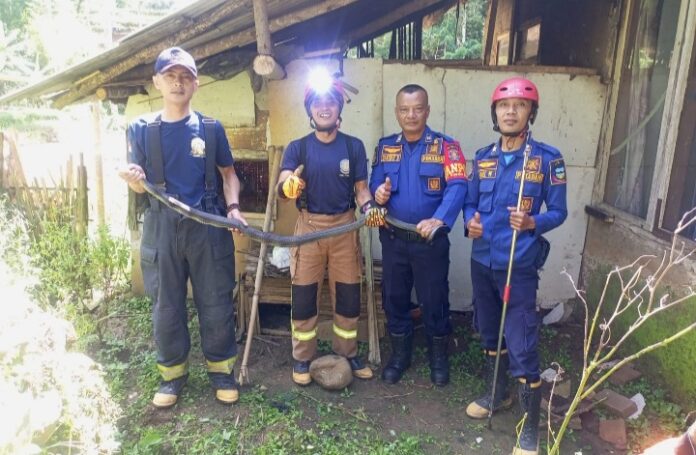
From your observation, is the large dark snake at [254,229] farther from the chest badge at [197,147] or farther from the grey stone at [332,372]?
the grey stone at [332,372]

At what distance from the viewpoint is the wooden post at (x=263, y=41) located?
363 cm

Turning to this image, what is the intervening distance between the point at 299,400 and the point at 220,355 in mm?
674

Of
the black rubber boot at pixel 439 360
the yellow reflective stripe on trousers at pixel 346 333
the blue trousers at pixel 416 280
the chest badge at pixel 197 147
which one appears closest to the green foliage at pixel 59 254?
the chest badge at pixel 197 147

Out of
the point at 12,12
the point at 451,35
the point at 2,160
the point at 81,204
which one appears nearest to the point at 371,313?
the point at 81,204

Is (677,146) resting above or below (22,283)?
above

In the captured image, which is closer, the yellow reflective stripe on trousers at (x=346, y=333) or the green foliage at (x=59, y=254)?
the yellow reflective stripe on trousers at (x=346, y=333)

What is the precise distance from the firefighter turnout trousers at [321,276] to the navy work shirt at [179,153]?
0.85m

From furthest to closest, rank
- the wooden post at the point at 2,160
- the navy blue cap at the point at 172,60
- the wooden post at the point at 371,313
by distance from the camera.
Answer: the wooden post at the point at 2,160 < the wooden post at the point at 371,313 < the navy blue cap at the point at 172,60

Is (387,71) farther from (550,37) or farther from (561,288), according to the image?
(561,288)

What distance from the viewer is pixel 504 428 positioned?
336 centimetres

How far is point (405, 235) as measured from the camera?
11.7 feet

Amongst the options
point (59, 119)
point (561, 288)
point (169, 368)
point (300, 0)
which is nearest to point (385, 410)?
point (169, 368)

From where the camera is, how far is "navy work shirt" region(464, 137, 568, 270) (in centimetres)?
305

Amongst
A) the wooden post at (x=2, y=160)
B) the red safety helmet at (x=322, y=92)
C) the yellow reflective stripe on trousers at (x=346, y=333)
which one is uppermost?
the red safety helmet at (x=322, y=92)
